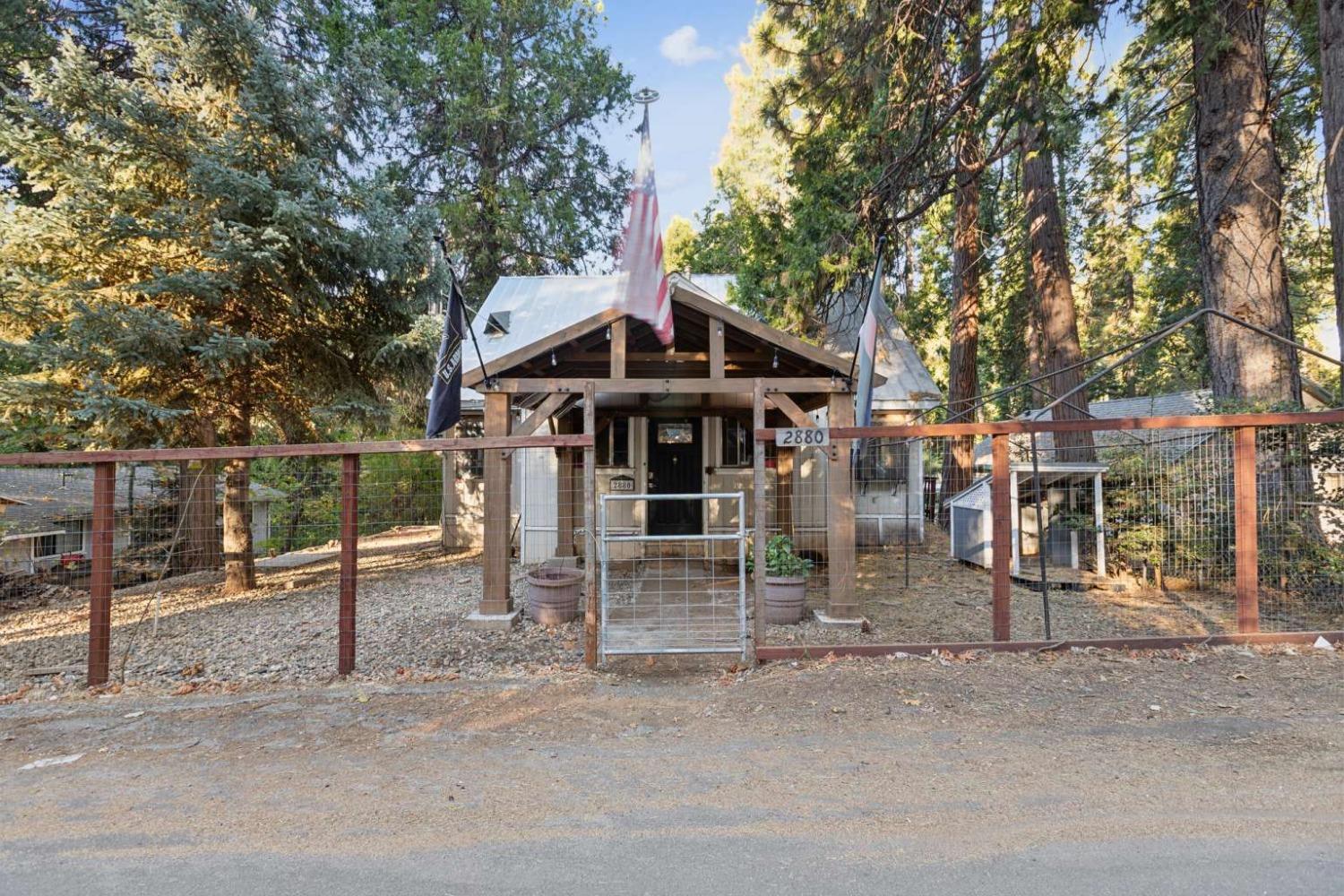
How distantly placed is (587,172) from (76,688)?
2336 cm

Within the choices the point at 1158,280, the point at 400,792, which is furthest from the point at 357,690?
the point at 1158,280

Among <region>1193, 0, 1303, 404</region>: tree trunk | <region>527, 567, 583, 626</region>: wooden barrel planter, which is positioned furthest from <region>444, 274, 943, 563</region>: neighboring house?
<region>1193, 0, 1303, 404</region>: tree trunk

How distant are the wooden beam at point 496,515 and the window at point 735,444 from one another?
4.69 m

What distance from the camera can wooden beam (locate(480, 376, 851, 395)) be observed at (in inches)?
258

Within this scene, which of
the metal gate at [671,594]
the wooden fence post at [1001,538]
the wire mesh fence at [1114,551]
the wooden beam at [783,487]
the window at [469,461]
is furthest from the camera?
the window at [469,461]

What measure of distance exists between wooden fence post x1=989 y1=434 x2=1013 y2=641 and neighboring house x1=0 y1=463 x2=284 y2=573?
859cm

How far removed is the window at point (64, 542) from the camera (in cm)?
1033

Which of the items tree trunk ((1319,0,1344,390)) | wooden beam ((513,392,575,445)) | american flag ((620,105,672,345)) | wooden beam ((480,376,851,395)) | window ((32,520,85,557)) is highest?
tree trunk ((1319,0,1344,390))

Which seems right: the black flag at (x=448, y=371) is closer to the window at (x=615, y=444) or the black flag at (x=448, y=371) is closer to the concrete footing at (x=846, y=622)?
the concrete footing at (x=846, y=622)

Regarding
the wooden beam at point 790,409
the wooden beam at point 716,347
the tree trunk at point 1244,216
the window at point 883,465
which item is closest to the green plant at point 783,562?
the wooden beam at point 790,409

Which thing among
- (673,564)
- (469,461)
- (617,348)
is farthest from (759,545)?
(469,461)

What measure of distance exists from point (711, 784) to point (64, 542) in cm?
1223

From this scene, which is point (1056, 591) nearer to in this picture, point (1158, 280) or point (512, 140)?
point (1158, 280)

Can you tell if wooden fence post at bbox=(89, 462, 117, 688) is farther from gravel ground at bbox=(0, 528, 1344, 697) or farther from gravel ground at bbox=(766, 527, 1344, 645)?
gravel ground at bbox=(766, 527, 1344, 645)
